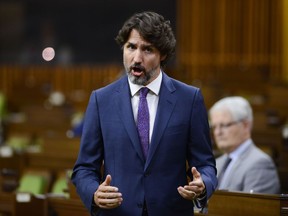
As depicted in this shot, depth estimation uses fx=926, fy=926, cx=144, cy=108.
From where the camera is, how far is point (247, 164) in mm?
5812

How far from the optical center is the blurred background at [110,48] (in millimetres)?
13938

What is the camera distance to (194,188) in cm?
362

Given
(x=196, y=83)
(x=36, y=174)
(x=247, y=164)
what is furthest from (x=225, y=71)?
(x=247, y=164)

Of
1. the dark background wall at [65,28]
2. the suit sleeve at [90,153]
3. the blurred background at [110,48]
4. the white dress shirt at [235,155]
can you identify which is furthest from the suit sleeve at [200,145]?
the dark background wall at [65,28]

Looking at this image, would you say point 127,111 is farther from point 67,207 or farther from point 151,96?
point 67,207

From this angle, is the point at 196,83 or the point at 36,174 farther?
the point at 196,83

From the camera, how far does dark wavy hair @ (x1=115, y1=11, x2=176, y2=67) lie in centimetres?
378

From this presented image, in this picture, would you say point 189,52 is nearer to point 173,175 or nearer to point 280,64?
point 280,64

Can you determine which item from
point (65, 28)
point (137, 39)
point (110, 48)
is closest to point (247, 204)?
point (137, 39)

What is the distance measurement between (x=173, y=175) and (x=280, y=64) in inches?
458

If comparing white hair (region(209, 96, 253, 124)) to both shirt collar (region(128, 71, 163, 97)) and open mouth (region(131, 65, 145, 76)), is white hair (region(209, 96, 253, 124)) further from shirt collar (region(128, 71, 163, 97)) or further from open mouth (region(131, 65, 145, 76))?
open mouth (region(131, 65, 145, 76))

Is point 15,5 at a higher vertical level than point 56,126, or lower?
higher

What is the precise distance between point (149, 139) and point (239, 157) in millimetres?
2175

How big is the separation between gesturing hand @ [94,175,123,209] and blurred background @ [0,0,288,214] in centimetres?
839
